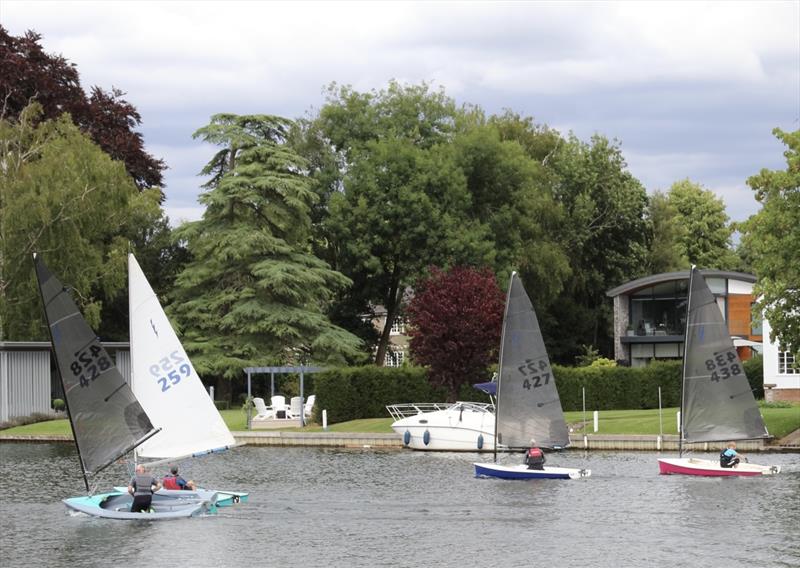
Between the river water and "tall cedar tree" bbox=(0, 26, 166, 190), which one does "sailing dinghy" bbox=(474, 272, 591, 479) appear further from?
"tall cedar tree" bbox=(0, 26, 166, 190)

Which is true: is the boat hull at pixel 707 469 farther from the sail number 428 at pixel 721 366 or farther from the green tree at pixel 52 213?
the green tree at pixel 52 213

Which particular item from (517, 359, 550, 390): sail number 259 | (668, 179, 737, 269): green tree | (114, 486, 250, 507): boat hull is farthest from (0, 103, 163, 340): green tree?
(668, 179, 737, 269): green tree

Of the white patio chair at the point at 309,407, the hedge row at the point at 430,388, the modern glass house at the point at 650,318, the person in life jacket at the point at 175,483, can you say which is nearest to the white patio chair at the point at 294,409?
the white patio chair at the point at 309,407

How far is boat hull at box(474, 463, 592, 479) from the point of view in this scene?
47.0m

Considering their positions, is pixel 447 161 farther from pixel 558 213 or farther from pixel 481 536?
→ pixel 481 536

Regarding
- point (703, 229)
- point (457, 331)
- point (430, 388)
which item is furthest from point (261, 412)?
point (703, 229)

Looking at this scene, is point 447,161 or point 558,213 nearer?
point 447,161

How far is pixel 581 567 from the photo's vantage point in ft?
106

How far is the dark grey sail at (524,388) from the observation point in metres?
50.7

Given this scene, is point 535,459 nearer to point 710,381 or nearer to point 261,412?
point 710,381

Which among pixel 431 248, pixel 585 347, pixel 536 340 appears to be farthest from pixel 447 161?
pixel 536 340

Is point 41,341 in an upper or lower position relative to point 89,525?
upper

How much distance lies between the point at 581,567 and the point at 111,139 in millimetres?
63026

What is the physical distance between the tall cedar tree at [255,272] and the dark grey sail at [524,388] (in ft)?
100
